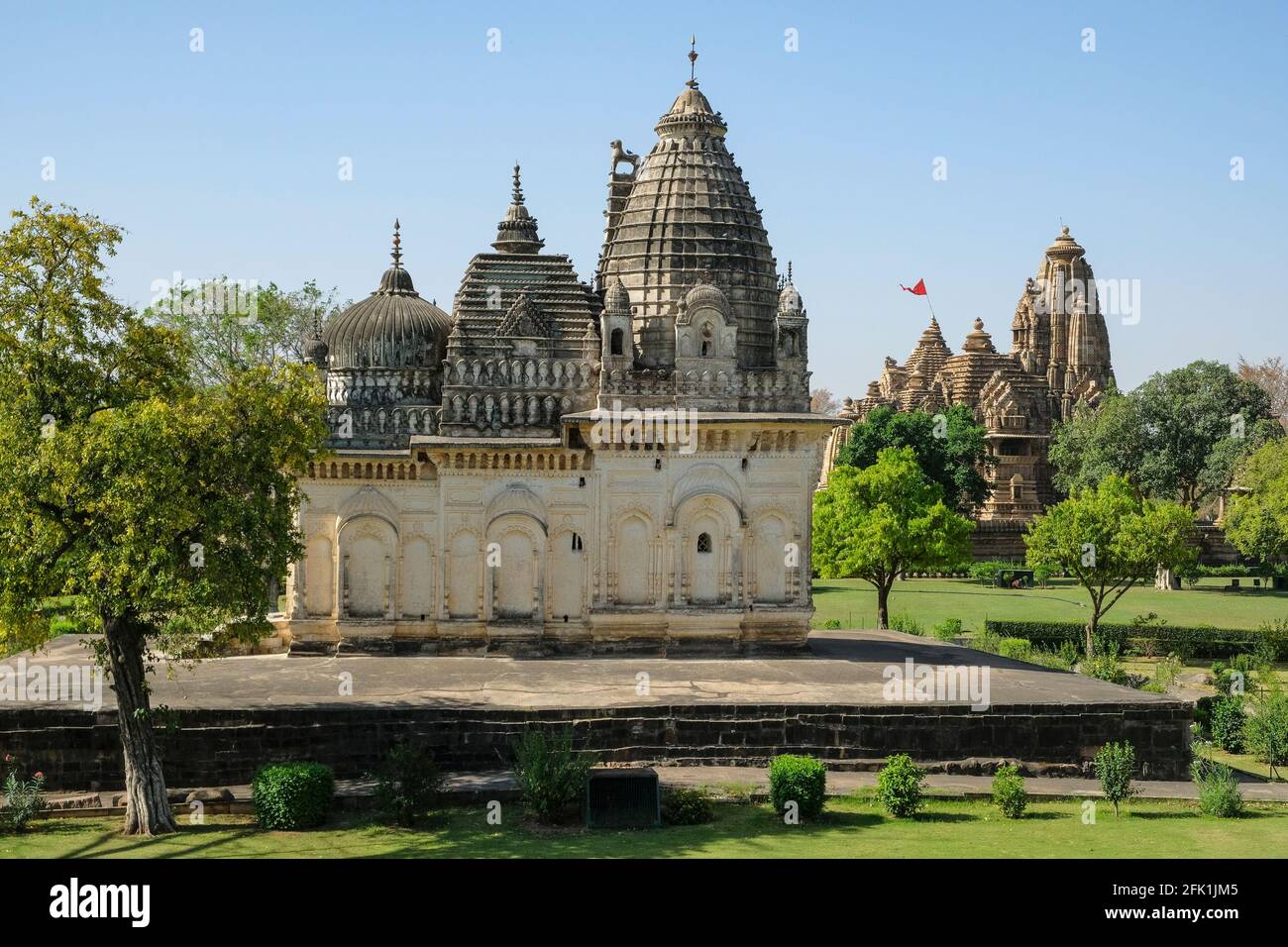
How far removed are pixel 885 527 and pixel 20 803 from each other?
27.1m

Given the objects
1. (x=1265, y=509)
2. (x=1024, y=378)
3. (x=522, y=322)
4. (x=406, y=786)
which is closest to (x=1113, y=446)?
(x=1024, y=378)

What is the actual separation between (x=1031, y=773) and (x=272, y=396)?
1368cm

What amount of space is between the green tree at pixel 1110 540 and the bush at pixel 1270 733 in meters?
12.1

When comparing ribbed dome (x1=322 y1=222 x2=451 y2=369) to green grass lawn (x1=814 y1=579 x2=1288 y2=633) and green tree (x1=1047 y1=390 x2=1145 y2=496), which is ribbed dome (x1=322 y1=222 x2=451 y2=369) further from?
green tree (x1=1047 y1=390 x2=1145 y2=496)

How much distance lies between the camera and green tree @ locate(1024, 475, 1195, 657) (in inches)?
1523

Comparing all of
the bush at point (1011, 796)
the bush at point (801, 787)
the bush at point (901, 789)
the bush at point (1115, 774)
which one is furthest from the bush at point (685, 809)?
the bush at point (1115, 774)

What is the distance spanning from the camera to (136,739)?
18938 mm

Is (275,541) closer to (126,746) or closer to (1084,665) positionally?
(126,746)

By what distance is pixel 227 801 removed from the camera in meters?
20.1

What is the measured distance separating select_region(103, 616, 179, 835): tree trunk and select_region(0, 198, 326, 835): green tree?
0.02 m

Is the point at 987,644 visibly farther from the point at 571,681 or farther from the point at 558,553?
the point at 571,681

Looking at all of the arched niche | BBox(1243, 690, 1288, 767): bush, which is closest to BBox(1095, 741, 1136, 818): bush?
BBox(1243, 690, 1288, 767): bush

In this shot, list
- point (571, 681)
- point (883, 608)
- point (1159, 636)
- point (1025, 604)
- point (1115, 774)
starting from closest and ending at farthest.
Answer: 1. point (1115, 774)
2. point (571, 681)
3. point (1159, 636)
4. point (883, 608)
5. point (1025, 604)

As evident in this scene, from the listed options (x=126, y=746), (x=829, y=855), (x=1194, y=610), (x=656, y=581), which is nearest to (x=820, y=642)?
(x=656, y=581)
